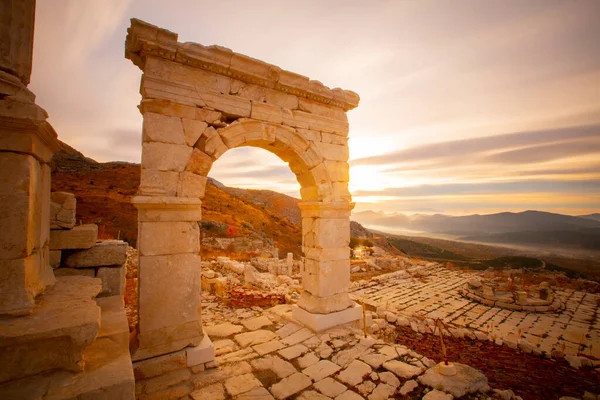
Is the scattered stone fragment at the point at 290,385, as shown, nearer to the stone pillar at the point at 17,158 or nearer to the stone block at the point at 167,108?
the stone pillar at the point at 17,158

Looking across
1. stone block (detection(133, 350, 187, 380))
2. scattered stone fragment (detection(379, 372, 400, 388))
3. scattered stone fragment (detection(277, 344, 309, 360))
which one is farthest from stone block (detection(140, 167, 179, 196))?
scattered stone fragment (detection(379, 372, 400, 388))

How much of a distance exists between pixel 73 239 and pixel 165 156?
1.63 metres

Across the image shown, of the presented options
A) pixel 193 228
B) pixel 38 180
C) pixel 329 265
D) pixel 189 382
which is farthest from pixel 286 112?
pixel 189 382

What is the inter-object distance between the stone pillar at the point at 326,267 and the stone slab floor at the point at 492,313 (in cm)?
378

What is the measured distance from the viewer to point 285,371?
389 centimetres

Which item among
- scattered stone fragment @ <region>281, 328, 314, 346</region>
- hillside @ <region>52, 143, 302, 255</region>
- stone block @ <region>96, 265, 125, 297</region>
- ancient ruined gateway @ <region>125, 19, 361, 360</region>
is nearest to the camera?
ancient ruined gateway @ <region>125, 19, 361, 360</region>

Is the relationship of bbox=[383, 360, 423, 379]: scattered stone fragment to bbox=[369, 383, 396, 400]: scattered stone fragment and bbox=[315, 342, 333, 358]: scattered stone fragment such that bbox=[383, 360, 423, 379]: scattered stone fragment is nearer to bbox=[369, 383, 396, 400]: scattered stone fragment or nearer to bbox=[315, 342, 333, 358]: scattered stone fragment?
bbox=[369, 383, 396, 400]: scattered stone fragment

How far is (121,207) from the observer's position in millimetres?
21781

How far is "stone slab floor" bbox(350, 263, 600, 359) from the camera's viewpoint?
292 inches

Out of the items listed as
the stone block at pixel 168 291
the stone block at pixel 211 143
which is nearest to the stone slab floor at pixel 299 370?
the stone block at pixel 168 291

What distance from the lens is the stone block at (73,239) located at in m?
3.51

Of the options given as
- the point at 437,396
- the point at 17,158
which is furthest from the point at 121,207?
the point at 437,396

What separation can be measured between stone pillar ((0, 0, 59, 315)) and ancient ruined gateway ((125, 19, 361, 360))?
153 centimetres

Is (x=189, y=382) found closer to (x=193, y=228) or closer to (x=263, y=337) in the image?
(x=263, y=337)
